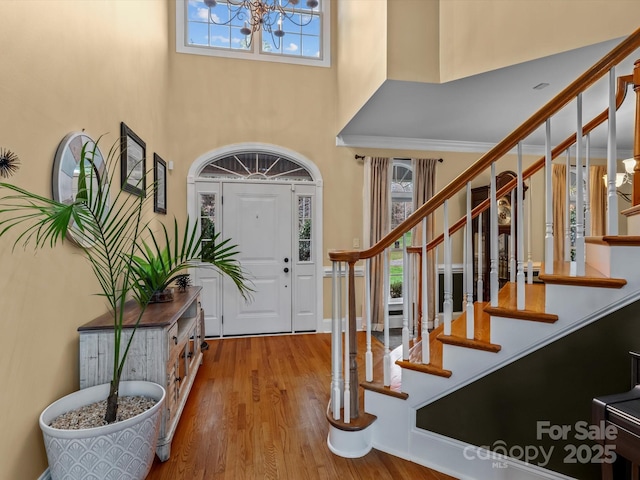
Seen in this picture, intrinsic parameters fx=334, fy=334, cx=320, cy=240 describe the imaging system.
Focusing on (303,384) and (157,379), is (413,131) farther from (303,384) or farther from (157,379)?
(157,379)

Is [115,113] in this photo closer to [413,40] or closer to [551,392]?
[413,40]

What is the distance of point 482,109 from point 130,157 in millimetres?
3532

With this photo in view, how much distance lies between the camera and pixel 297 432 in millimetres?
2242

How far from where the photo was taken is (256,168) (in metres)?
4.44

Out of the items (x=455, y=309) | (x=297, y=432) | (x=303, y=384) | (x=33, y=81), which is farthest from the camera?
(x=455, y=309)

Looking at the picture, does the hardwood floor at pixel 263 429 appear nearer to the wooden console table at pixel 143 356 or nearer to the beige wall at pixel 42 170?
the wooden console table at pixel 143 356

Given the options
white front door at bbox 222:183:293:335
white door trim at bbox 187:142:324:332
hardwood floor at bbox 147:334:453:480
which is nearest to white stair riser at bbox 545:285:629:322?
hardwood floor at bbox 147:334:453:480

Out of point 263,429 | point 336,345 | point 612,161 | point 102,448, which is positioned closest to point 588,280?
point 612,161

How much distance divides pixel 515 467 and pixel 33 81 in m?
3.11

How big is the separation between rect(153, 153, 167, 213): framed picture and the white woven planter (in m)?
2.33

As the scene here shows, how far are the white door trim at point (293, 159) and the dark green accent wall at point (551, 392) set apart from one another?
9.03ft

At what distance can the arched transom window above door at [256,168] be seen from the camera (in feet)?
14.3

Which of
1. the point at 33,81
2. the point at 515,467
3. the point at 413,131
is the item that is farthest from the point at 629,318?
the point at 413,131

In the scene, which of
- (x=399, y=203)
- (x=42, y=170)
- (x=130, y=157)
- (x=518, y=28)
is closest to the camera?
(x=42, y=170)
